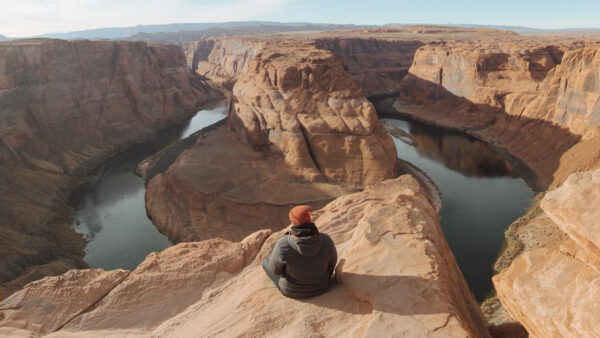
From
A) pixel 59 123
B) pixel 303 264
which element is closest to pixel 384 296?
pixel 303 264

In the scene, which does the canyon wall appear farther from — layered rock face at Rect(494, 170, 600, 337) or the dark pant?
layered rock face at Rect(494, 170, 600, 337)

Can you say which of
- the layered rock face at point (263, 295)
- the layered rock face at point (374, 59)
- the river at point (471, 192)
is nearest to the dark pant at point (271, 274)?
the layered rock face at point (263, 295)

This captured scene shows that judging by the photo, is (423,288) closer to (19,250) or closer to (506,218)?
(506,218)

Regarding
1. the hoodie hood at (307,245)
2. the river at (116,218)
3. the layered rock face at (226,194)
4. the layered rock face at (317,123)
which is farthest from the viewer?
the layered rock face at (317,123)

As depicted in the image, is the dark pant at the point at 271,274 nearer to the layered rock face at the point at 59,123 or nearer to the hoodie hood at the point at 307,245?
the hoodie hood at the point at 307,245

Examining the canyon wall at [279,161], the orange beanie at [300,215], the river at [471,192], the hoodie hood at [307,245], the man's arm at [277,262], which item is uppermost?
the orange beanie at [300,215]

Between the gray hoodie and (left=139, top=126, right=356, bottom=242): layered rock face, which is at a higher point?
the gray hoodie

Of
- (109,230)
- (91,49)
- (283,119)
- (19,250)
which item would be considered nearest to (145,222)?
(109,230)

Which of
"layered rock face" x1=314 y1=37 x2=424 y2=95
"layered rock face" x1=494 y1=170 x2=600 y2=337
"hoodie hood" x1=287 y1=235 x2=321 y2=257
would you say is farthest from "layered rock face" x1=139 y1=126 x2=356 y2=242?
"layered rock face" x1=314 y1=37 x2=424 y2=95
